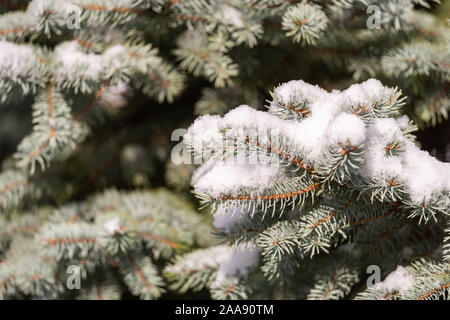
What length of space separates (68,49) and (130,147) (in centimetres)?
46

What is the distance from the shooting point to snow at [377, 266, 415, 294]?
0.81 m

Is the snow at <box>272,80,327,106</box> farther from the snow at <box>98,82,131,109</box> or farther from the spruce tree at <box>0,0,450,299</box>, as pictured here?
the snow at <box>98,82,131,109</box>

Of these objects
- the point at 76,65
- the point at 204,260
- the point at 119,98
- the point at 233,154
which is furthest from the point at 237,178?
the point at 119,98

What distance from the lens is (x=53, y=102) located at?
3.31ft

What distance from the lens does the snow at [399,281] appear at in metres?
0.81

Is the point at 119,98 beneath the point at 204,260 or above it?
above

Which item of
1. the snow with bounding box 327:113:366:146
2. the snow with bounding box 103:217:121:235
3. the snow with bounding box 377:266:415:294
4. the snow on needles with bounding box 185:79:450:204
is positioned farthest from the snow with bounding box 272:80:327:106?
the snow with bounding box 103:217:121:235

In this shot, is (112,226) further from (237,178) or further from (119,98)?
(119,98)

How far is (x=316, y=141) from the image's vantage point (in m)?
0.70

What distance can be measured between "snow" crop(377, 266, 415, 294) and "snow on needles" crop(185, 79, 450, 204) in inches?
7.5

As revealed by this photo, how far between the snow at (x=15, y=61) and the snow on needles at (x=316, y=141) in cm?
47

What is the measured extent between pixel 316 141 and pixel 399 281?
341mm

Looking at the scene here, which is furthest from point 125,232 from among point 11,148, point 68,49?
point 11,148
